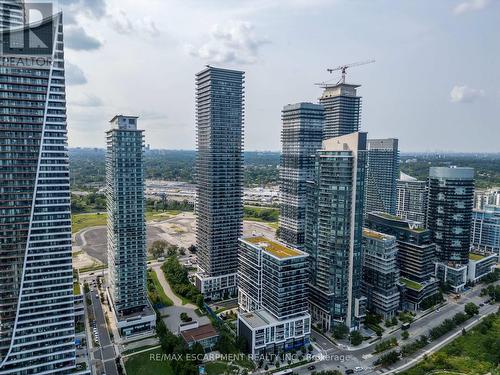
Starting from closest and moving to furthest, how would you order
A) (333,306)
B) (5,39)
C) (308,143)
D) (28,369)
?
(5,39) < (28,369) < (333,306) < (308,143)

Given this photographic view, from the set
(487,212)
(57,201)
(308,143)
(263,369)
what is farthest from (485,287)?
(57,201)

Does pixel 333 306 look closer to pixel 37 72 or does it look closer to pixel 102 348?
pixel 102 348

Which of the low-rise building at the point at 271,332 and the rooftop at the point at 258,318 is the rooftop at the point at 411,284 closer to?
the low-rise building at the point at 271,332

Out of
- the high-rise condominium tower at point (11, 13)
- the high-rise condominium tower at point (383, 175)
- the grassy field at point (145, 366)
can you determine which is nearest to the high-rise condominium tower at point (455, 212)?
the high-rise condominium tower at point (383, 175)

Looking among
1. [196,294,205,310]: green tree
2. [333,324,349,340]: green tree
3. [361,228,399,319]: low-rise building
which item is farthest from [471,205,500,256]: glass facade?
[196,294,205,310]: green tree

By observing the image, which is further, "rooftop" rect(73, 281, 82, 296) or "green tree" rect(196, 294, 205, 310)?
"rooftop" rect(73, 281, 82, 296)

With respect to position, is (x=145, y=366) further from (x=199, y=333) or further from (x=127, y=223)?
(x=127, y=223)


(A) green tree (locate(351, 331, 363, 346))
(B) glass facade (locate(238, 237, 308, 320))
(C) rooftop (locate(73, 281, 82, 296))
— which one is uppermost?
(B) glass facade (locate(238, 237, 308, 320))

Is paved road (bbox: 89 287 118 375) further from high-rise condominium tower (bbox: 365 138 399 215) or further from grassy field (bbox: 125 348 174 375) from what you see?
high-rise condominium tower (bbox: 365 138 399 215)
